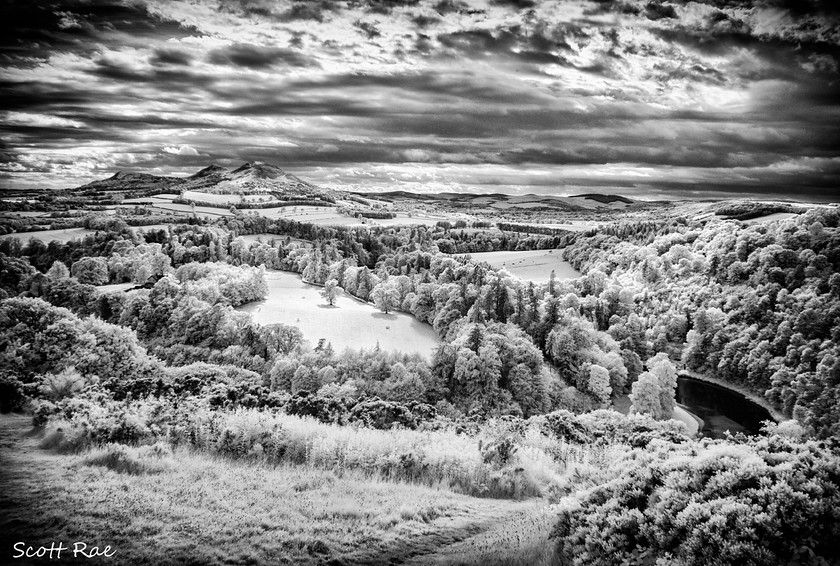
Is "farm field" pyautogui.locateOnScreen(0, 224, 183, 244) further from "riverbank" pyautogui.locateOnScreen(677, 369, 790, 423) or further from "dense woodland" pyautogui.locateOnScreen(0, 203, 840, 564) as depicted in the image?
"riverbank" pyautogui.locateOnScreen(677, 369, 790, 423)

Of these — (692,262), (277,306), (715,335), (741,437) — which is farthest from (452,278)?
(741,437)

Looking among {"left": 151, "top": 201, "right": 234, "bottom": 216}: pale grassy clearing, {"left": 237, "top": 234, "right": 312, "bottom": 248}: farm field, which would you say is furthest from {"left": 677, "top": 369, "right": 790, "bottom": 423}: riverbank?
→ {"left": 151, "top": 201, "right": 234, "bottom": 216}: pale grassy clearing

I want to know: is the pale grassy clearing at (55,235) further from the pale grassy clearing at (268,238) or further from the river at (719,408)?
the river at (719,408)

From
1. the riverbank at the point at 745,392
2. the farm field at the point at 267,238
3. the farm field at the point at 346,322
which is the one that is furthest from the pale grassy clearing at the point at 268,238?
the riverbank at the point at 745,392

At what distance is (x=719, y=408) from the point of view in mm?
64688

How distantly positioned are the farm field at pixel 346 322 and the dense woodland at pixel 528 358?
3291 mm

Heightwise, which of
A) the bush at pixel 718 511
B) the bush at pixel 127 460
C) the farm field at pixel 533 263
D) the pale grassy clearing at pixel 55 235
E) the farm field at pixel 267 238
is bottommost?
the farm field at pixel 267 238

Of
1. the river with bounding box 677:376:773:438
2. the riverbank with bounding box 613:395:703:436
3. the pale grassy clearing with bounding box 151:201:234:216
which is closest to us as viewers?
the riverbank with bounding box 613:395:703:436

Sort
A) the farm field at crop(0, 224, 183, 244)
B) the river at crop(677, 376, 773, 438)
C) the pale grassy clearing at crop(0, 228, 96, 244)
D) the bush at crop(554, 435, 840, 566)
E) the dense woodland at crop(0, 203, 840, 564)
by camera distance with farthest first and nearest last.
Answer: the pale grassy clearing at crop(0, 228, 96, 244)
the farm field at crop(0, 224, 183, 244)
the river at crop(677, 376, 773, 438)
the dense woodland at crop(0, 203, 840, 564)
the bush at crop(554, 435, 840, 566)

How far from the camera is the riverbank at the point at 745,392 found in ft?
202

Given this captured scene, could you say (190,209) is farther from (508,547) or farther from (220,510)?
(508,547)

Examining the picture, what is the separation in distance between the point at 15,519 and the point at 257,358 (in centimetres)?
4318

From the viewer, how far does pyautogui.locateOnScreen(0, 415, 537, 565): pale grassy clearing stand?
11.0 meters

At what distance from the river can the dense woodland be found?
347cm
